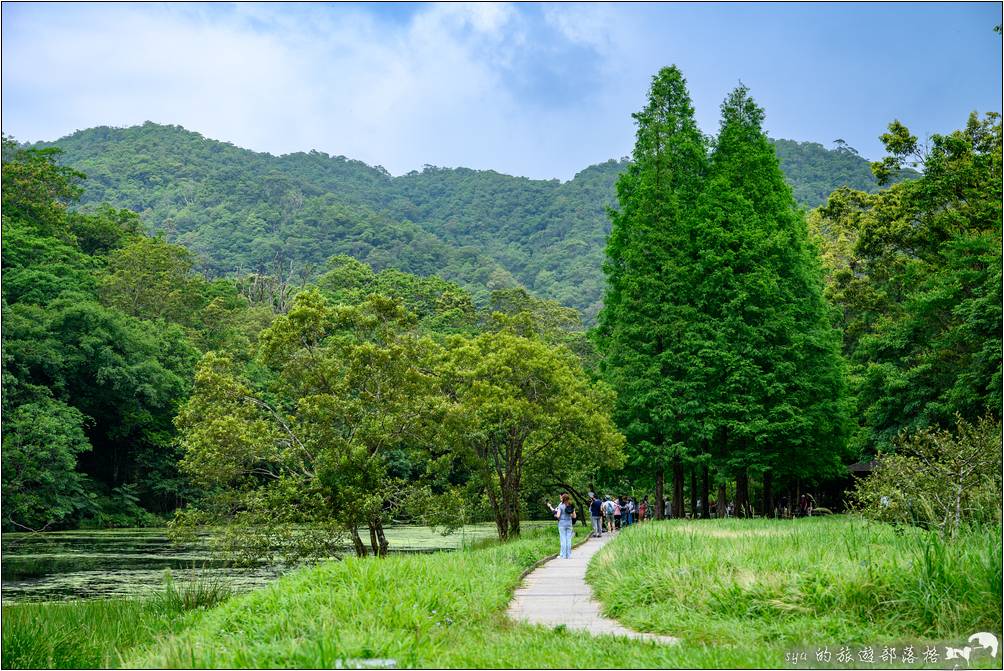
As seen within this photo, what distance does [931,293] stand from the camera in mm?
27094

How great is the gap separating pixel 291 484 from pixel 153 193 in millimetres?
131713

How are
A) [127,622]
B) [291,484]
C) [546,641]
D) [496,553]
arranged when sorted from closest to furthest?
[546,641] → [127,622] → [496,553] → [291,484]

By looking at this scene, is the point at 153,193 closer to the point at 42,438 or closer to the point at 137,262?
the point at 137,262

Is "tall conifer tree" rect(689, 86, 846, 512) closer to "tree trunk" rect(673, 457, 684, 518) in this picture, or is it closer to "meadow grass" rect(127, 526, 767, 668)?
"tree trunk" rect(673, 457, 684, 518)

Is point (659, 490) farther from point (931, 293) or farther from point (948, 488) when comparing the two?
point (948, 488)

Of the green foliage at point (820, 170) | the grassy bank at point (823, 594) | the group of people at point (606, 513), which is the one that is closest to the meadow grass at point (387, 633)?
the grassy bank at point (823, 594)

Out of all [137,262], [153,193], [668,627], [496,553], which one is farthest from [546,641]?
[153,193]

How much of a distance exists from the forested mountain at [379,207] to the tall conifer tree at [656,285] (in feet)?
229

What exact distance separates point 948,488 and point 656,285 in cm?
1782

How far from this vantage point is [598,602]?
40.3 feet

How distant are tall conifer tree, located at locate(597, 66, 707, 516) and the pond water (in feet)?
22.8

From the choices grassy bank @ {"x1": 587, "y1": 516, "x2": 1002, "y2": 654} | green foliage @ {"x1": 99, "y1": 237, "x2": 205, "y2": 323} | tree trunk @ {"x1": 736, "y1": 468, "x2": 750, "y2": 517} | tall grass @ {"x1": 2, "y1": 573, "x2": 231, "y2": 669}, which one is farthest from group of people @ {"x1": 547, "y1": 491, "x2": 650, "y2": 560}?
green foliage @ {"x1": 99, "y1": 237, "x2": 205, "y2": 323}

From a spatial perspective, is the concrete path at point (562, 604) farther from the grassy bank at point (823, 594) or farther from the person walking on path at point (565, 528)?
the person walking on path at point (565, 528)

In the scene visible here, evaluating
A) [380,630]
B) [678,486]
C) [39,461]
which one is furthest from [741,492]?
[39,461]
